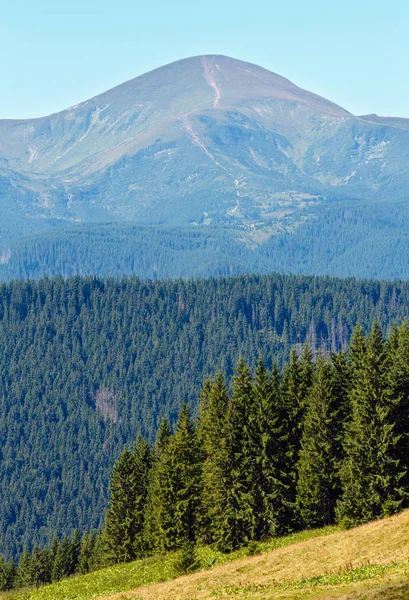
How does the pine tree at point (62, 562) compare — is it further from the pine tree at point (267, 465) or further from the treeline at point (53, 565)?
the pine tree at point (267, 465)

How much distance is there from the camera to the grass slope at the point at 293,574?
53522 mm

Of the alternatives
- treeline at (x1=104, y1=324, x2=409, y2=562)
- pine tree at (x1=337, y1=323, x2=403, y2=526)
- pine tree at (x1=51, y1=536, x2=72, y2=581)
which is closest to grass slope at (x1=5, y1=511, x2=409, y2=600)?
pine tree at (x1=337, y1=323, x2=403, y2=526)

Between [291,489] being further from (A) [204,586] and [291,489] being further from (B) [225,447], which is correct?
(A) [204,586]

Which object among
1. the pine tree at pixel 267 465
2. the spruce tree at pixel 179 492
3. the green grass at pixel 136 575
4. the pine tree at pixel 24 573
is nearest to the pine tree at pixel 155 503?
the spruce tree at pixel 179 492

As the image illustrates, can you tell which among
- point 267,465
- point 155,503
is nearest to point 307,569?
point 267,465

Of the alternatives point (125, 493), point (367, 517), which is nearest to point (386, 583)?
point (367, 517)

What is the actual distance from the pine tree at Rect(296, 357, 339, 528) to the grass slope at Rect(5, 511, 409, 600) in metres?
2.60

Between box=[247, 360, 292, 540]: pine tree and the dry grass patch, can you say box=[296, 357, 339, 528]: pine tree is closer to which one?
box=[247, 360, 292, 540]: pine tree

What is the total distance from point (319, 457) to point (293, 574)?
18.2m

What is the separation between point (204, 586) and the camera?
212ft

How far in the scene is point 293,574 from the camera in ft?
205

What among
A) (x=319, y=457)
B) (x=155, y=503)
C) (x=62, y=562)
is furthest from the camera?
(x=62, y=562)

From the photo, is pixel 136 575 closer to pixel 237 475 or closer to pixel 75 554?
pixel 237 475

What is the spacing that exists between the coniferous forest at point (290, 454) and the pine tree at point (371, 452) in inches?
2.7
